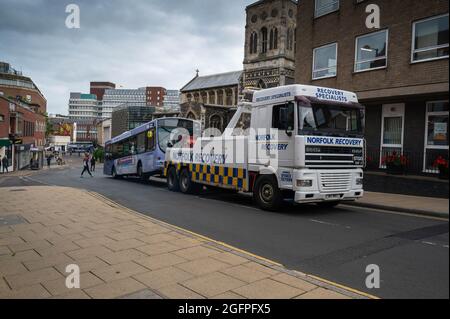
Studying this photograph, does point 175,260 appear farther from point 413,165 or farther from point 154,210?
point 413,165

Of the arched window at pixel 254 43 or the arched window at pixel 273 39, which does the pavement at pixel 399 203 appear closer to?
the arched window at pixel 273 39

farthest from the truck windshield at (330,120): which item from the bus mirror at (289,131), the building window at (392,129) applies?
the building window at (392,129)

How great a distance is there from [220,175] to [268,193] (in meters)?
2.57

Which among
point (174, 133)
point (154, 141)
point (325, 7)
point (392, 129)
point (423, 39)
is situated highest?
point (325, 7)

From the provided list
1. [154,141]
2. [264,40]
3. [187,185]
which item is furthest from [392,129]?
[264,40]

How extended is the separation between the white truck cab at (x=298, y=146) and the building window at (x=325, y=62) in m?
9.16

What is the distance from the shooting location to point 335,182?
386 inches

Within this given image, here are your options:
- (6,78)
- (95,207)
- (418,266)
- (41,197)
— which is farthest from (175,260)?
(6,78)

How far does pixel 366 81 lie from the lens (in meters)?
16.9

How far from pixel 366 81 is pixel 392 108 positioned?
76.4 inches

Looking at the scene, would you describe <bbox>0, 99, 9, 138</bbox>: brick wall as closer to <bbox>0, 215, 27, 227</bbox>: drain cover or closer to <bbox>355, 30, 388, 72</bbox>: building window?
<bbox>0, 215, 27, 227</bbox>: drain cover

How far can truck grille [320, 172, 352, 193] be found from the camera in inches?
378

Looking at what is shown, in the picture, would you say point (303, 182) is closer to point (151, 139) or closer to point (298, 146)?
point (298, 146)

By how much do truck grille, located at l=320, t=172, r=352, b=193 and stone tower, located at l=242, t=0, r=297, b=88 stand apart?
40211mm
